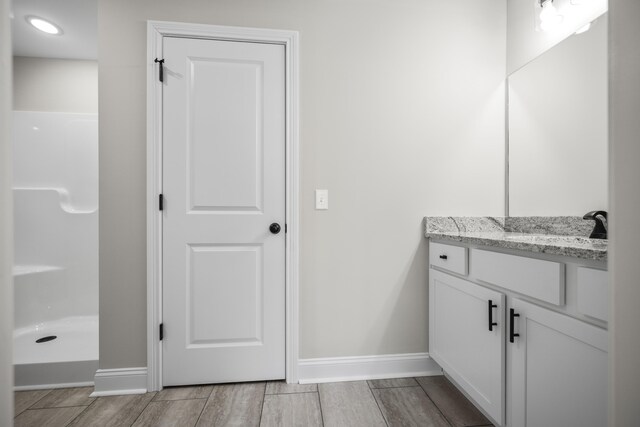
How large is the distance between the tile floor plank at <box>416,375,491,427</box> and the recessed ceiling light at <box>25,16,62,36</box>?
334cm

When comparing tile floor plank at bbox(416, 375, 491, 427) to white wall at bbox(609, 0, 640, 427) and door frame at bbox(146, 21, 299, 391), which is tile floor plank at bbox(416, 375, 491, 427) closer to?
door frame at bbox(146, 21, 299, 391)

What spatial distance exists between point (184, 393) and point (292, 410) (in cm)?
61

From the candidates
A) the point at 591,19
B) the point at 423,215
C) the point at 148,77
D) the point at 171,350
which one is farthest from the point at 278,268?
the point at 591,19

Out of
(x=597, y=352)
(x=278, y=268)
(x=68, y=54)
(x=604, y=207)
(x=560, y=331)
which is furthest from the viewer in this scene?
(x=68, y=54)

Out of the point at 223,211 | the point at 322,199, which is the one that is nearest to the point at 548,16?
Answer: the point at 322,199

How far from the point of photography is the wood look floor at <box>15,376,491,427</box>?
1529mm

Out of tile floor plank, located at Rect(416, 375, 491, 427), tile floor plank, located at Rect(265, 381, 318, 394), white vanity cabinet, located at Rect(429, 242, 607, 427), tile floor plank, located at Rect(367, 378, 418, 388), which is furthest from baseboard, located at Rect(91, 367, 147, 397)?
white vanity cabinet, located at Rect(429, 242, 607, 427)

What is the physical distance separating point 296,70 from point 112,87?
3.29 ft

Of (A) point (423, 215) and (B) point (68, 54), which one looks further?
(B) point (68, 54)

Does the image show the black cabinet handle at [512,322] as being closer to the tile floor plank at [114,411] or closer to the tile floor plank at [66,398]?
the tile floor plank at [114,411]

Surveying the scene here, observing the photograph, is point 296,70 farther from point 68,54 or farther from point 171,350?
point 68,54

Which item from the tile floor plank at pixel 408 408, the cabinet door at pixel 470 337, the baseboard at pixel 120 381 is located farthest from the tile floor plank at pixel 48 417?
the cabinet door at pixel 470 337

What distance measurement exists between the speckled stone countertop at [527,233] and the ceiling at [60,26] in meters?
2.59

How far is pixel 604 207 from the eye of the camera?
1.42m
